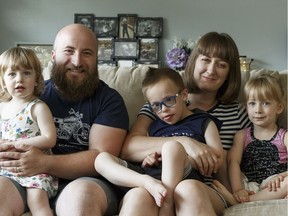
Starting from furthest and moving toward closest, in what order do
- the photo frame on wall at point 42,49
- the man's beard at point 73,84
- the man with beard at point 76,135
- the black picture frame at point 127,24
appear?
the black picture frame at point 127,24
the photo frame on wall at point 42,49
the man's beard at point 73,84
the man with beard at point 76,135

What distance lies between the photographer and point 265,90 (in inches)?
65.1

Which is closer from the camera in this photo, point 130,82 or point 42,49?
point 130,82

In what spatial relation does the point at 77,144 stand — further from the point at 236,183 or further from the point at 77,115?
the point at 236,183

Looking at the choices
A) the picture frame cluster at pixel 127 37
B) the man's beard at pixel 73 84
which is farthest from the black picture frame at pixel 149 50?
the man's beard at pixel 73 84

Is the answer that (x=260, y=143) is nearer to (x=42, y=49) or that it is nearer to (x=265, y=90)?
(x=265, y=90)

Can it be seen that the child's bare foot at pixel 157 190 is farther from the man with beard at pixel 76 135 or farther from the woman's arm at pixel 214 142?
the woman's arm at pixel 214 142

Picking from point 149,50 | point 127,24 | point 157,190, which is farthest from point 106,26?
point 157,190

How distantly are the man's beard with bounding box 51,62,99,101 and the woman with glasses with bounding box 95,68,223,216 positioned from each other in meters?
0.24

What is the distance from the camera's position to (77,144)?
5.17 ft

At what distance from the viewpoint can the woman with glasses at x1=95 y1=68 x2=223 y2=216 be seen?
1.20 metres

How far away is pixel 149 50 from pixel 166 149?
3099 mm

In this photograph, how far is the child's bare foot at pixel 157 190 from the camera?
3.73 feet

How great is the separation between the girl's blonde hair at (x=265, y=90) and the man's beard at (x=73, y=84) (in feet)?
2.26

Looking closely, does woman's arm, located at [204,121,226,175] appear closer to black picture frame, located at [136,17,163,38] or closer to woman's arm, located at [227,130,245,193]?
woman's arm, located at [227,130,245,193]
